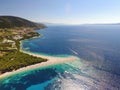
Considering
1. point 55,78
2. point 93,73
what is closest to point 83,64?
point 93,73

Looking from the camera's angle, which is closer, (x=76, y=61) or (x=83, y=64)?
(x=83, y=64)

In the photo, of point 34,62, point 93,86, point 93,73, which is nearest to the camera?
point 93,86

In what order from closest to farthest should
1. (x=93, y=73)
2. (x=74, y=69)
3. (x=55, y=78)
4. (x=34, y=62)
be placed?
1. (x=55, y=78)
2. (x=93, y=73)
3. (x=74, y=69)
4. (x=34, y=62)

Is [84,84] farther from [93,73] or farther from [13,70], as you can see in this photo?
[13,70]

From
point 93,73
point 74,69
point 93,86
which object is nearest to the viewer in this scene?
point 93,86

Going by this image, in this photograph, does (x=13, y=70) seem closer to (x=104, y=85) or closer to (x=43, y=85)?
(x=43, y=85)

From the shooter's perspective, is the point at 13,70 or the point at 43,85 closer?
the point at 43,85

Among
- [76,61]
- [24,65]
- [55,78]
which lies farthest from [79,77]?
[24,65]

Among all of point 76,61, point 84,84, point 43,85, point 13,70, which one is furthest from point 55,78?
point 76,61

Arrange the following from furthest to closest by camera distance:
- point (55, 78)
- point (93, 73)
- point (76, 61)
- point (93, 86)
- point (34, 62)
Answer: point (76, 61) < point (34, 62) < point (93, 73) < point (55, 78) < point (93, 86)
